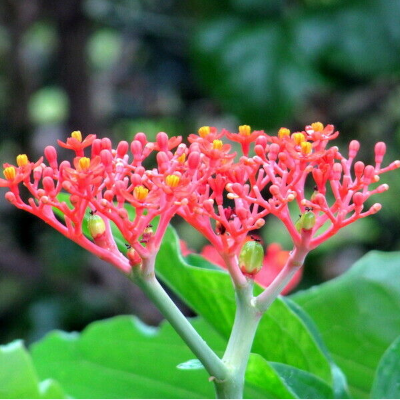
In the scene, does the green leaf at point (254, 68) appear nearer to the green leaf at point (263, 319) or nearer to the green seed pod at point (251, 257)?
the green leaf at point (263, 319)

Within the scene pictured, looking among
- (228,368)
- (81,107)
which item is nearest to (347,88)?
(81,107)

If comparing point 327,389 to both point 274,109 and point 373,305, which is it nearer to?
point 373,305

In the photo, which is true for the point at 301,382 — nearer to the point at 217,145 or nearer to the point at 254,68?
the point at 217,145

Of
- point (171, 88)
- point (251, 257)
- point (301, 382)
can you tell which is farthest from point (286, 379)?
point (171, 88)

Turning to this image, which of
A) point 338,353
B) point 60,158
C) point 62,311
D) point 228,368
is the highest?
point 228,368

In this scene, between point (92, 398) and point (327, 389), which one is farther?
point (92, 398)

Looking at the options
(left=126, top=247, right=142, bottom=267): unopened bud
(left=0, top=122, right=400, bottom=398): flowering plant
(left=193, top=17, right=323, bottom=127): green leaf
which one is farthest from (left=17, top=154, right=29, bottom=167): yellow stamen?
(left=193, top=17, right=323, bottom=127): green leaf

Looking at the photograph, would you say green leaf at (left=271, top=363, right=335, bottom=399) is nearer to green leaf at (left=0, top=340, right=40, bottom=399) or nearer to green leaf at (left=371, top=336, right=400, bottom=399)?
green leaf at (left=371, top=336, right=400, bottom=399)
